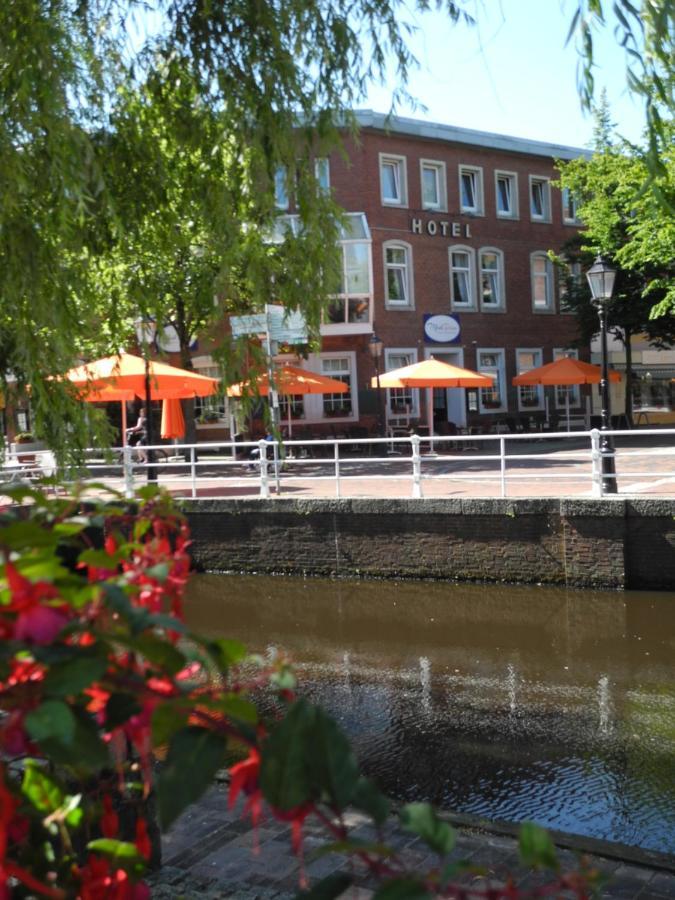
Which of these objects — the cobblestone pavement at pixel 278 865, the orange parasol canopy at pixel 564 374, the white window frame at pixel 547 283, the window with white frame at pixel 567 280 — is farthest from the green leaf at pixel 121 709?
the white window frame at pixel 547 283

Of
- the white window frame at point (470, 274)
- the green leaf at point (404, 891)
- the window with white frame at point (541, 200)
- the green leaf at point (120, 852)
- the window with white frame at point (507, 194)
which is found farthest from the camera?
the window with white frame at point (541, 200)

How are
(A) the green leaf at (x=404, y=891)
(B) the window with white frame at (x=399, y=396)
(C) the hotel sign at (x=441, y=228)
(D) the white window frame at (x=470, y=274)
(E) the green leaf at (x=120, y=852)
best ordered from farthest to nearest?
1. (D) the white window frame at (x=470, y=274)
2. (C) the hotel sign at (x=441, y=228)
3. (B) the window with white frame at (x=399, y=396)
4. (E) the green leaf at (x=120, y=852)
5. (A) the green leaf at (x=404, y=891)

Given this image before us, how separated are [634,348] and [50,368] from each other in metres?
34.6

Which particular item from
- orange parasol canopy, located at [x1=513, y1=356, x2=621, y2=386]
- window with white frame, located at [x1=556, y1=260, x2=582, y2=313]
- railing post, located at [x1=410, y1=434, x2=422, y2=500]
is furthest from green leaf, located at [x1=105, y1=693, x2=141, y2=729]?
window with white frame, located at [x1=556, y1=260, x2=582, y2=313]

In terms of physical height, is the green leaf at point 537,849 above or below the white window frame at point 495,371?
below

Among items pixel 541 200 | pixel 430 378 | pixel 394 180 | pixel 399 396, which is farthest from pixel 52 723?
pixel 541 200

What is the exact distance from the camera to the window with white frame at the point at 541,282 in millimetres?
35938

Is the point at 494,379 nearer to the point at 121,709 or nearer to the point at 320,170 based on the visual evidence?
the point at 320,170

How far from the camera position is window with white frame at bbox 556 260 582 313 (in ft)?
112

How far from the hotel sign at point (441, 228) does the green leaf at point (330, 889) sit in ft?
105

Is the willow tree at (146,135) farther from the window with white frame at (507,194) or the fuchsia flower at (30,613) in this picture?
the window with white frame at (507,194)

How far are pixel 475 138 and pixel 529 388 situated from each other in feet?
28.7

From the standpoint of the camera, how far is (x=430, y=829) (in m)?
1.17

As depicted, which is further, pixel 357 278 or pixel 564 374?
pixel 357 278
